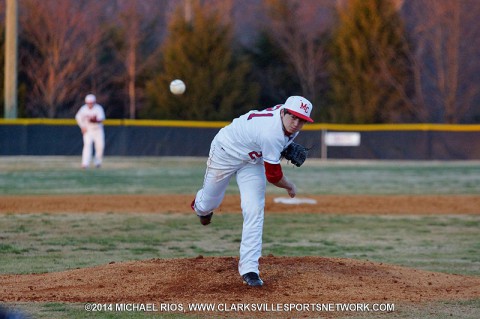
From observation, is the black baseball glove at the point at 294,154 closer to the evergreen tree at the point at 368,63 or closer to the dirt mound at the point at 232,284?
the dirt mound at the point at 232,284

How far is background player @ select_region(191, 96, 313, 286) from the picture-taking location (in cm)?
713

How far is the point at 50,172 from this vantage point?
80.0 feet

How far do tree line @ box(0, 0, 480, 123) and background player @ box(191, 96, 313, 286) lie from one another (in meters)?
29.1

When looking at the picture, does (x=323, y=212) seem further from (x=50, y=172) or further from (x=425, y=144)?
(x=425, y=144)

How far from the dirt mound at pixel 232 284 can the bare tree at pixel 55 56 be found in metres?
30.5

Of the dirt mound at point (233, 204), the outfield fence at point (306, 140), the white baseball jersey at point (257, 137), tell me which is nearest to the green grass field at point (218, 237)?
the dirt mound at point (233, 204)

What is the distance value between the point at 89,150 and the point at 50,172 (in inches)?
49.4

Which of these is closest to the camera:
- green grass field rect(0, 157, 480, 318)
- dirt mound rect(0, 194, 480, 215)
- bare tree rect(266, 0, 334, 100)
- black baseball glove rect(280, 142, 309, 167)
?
black baseball glove rect(280, 142, 309, 167)

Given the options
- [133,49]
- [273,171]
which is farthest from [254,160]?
[133,49]

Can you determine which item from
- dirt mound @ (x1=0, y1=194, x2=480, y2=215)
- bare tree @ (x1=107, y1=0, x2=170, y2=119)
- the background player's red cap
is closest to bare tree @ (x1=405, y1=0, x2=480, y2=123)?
bare tree @ (x1=107, y1=0, x2=170, y2=119)

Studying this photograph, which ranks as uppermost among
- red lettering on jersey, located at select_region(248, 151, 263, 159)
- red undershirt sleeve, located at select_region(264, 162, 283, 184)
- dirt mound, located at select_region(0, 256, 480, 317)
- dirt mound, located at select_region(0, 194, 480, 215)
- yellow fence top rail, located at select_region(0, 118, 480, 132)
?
red lettering on jersey, located at select_region(248, 151, 263, 159)

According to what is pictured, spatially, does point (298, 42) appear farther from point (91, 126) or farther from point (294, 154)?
point (294, 154)

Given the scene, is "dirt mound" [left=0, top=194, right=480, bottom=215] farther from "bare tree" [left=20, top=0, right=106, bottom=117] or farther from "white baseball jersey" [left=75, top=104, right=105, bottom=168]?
"bare tree" [left=20, top=0, right=106, bottom=117]

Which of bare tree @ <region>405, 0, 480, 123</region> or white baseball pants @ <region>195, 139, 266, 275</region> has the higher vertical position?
bare tree @ <region>405, 0, 480, 123</region>
